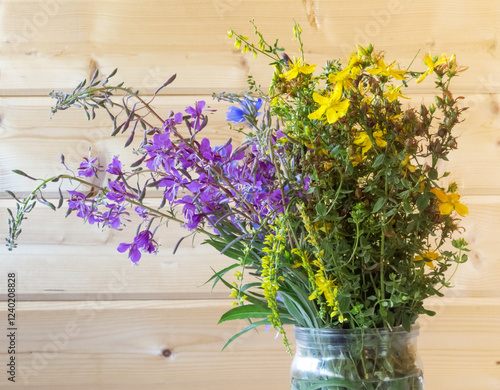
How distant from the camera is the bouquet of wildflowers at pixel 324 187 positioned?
0.50 meters

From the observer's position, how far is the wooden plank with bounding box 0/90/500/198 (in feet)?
3.52

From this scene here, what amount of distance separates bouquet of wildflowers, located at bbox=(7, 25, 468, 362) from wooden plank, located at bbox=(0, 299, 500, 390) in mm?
526

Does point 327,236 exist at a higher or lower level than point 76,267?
lower

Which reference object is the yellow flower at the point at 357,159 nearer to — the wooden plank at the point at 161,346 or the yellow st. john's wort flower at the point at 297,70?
the yellow st. john's wort flower at the point at 297,70

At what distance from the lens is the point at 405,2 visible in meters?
1.09

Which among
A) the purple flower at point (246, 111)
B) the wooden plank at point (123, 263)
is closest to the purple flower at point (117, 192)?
the purple flower at point (246, 111)

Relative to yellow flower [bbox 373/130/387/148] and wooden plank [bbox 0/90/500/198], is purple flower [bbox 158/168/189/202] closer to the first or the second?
yellow flower [bbox 373/130/387/148]

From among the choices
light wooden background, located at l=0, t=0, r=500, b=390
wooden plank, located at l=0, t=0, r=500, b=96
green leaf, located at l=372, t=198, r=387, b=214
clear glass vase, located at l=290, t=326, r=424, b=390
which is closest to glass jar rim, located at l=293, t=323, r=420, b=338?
clear glass vase, located at l=290, t=326, r=424, b=390

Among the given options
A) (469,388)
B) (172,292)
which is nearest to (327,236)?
(172,292)

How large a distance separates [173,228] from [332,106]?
0.62 m

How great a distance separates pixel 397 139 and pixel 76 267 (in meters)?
0.73

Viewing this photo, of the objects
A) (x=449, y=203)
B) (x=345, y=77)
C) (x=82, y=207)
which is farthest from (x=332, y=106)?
(x=82, y=207)

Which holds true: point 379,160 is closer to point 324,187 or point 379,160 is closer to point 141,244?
point 324,187

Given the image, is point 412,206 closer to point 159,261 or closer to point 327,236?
point 327,236
